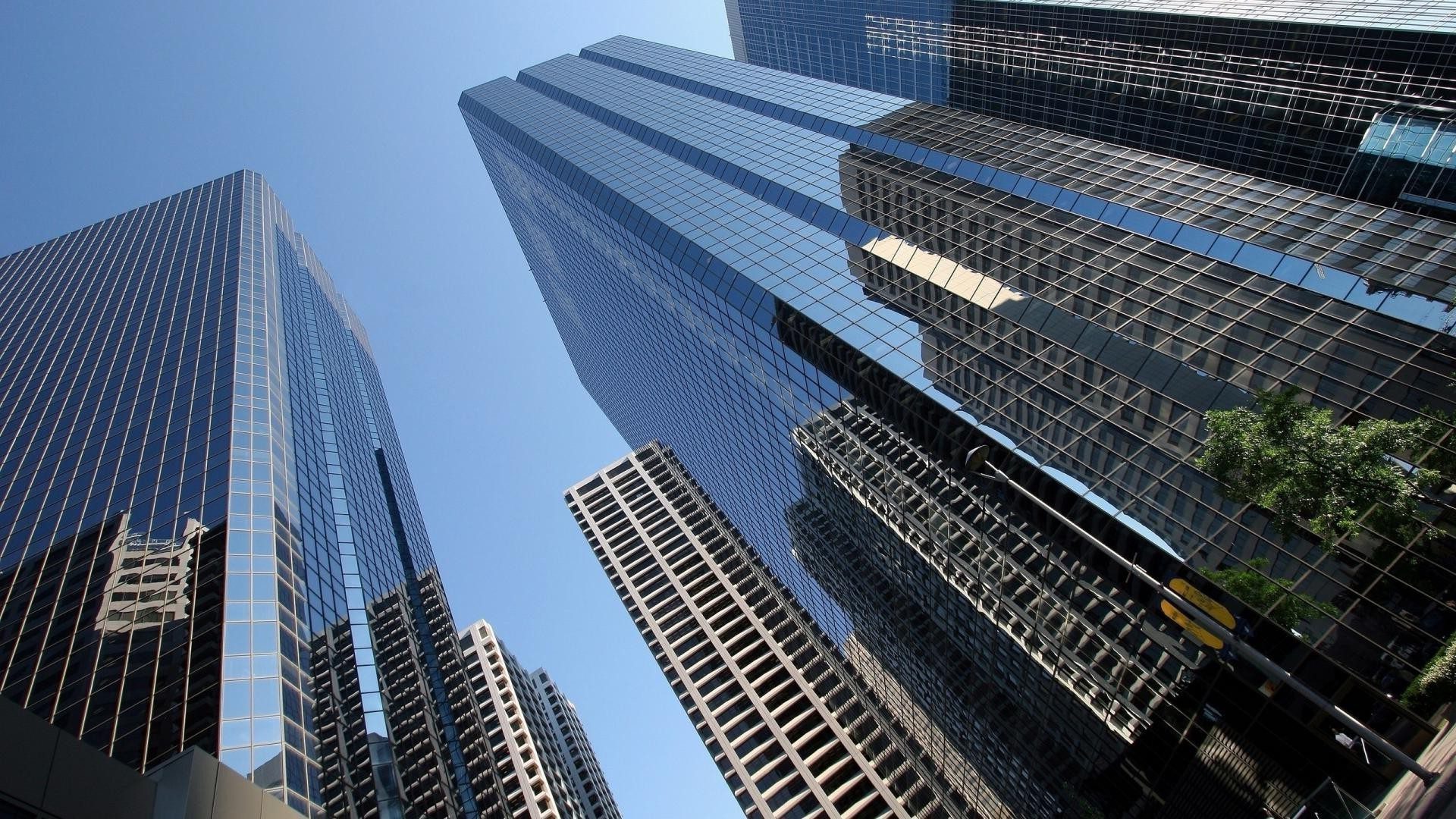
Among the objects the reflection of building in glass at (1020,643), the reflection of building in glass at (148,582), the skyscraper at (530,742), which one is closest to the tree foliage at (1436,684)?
the reflection of building in glass at (1020,643)

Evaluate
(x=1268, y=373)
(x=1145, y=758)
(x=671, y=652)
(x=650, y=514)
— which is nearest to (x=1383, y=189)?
(x=1268, y=373)

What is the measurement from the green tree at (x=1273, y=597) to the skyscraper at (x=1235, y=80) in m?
33.6

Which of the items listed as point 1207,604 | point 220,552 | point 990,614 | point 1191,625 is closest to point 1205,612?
point 1191,625

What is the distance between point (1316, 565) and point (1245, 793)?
8.82 m

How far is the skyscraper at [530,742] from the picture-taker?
99.8m

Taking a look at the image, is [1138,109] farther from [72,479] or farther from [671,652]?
[72,479]

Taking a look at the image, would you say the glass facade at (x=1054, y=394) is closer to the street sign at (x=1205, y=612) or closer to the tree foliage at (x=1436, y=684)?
the tree foliage at (x=1436, y=684)

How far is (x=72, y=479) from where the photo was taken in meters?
53.3

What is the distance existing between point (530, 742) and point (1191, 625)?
102378mm

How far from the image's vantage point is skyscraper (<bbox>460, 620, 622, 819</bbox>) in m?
99.8

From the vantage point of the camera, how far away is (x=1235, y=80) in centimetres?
5709

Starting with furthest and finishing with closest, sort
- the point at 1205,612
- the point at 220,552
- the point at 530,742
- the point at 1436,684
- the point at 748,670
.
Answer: the point at 530,742 < the point at 748,670 < the point at 220,552 < the point at 1205,612 < the point at 1436,684

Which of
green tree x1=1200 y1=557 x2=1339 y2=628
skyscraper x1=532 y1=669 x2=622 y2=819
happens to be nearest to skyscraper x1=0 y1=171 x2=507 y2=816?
green tree x1=1200 y1=557 x2=1339 y2=628

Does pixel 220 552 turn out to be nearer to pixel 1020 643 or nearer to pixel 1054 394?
pixel 1020 643
